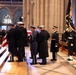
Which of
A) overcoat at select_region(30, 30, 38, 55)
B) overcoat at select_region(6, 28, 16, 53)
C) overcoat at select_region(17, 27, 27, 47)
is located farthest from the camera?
overcoat at select_region(30, 30, 38, 55)

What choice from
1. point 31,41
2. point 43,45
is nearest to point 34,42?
point 31,41

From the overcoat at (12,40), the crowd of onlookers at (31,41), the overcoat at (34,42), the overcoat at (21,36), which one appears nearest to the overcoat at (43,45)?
the crowd of onlookers at (31,41)

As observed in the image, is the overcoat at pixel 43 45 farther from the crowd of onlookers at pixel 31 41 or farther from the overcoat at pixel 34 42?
the overcoat at pixel 34 42

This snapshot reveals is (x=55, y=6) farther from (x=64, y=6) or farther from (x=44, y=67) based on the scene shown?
(x=44, y=67)

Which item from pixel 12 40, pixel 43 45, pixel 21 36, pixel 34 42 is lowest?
pixel 43 45

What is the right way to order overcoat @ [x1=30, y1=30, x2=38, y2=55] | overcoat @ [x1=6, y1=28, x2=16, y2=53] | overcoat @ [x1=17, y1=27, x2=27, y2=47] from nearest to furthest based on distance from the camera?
overcoat @ [x1=17, y1=27, x2=27, y2=47] < overcoat @ [x1=6, y1=28, x2=16, y2=53] < overcoat @ [x1=30, y1=30, x2=38, y2=55]

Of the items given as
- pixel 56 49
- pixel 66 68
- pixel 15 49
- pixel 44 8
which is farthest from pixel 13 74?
pixel 44 8

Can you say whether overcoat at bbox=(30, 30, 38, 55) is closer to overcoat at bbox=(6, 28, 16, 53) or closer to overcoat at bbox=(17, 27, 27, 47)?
overcoat at bbox=(17, 27, 27, 47)

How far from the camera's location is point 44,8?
1950 centimetres

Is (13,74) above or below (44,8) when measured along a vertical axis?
below

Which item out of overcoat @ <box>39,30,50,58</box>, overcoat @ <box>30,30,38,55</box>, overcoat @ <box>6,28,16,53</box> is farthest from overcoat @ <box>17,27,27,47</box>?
overcoat @ <box>39,30,50,58</box>

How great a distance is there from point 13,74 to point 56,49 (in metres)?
5.18

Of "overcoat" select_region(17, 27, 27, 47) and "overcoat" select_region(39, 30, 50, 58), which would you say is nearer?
"overcoat" select_region(17, 27, 27, 47)

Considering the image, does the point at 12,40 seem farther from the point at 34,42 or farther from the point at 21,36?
the point at 34,42
